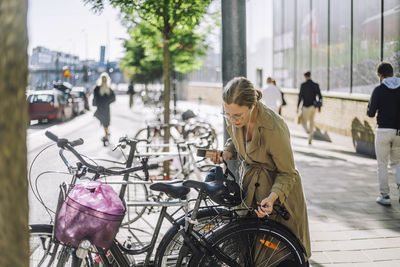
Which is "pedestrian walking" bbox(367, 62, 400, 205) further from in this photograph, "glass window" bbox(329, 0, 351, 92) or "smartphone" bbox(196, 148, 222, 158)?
"glass window" bbox(329, 0, 351, 92)

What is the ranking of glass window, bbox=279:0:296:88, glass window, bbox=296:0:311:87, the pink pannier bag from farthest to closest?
glass window, bbox=279:0:296:88
glass window, bbox=296:0:311:87
the pink pannier bag

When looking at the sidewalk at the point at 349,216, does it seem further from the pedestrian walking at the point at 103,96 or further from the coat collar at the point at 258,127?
the pedestrian walking at the point at 103,96

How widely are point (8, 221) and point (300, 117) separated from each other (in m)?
14.0

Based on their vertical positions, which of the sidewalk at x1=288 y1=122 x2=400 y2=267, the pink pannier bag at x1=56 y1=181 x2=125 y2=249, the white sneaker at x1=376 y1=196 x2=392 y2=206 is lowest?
the sidewalk at x1=288 y1=122 x2=400 y2=267

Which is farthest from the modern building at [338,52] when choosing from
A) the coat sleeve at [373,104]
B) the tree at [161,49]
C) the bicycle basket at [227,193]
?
the bicycle basket at [227,193]

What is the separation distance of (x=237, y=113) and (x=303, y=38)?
1745 centimetres

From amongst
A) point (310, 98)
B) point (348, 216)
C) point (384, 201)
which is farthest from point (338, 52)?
point (348, 216)

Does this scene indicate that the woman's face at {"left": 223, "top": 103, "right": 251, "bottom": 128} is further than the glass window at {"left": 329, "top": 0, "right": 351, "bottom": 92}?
No

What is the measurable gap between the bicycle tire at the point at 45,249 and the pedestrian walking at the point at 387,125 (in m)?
4.81

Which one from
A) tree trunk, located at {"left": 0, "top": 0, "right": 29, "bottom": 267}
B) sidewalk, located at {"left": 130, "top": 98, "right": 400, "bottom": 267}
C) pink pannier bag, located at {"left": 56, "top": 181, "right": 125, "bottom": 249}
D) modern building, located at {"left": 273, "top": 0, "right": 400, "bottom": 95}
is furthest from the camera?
modern building, located at {"left": 273, "top": 0, "right": 400, "bottom": 95}

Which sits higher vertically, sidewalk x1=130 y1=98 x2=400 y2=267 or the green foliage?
the green foliage

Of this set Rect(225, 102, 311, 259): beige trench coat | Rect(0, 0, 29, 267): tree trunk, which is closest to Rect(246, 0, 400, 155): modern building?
Rect(225, 102, 311, 259): beige trench coat

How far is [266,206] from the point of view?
10.3 ft

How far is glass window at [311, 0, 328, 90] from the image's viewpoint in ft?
56.3
